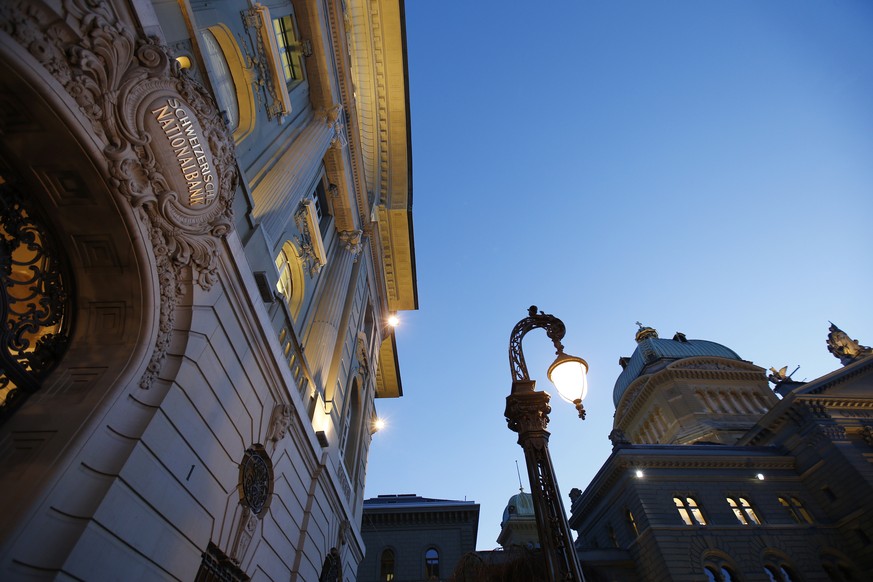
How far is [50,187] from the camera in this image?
5504mm

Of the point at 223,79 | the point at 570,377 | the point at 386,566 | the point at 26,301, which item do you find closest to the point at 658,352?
the point at 386,566

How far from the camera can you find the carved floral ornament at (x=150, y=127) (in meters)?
4.82

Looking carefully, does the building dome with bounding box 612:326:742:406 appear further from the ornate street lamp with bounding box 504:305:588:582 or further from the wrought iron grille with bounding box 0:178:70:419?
the wrought iron grille with bounding box 0:178:70:419

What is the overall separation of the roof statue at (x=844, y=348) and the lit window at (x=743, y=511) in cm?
2524

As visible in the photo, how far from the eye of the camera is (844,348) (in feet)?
154

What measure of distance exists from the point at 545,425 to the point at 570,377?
653 mm

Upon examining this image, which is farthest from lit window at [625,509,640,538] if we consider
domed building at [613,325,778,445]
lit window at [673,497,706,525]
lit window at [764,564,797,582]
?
domed building at [613,325,778,445]

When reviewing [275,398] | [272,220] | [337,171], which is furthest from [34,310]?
[337,171]

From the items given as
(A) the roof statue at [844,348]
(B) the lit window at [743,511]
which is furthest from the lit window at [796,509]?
(A) the roof statue at [844,348]

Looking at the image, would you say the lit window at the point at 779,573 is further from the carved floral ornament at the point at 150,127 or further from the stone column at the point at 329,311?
the carved floral ornament at the point at 150,127

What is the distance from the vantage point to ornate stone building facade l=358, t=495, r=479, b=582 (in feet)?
109

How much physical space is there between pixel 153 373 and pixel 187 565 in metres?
2.79

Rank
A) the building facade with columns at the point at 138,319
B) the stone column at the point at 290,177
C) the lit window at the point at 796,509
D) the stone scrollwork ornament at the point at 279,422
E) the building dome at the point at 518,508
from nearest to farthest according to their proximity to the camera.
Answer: the building facade with columns at the point at 138,319 < the stone scrollwork ornament at the point at 279,422 < the stone column at the point at 290,177 < the lit window at the point at 796,509 < the building dome at the point at 518,508

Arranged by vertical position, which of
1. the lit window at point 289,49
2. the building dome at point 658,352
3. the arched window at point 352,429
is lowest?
the arched window at point 352,429
